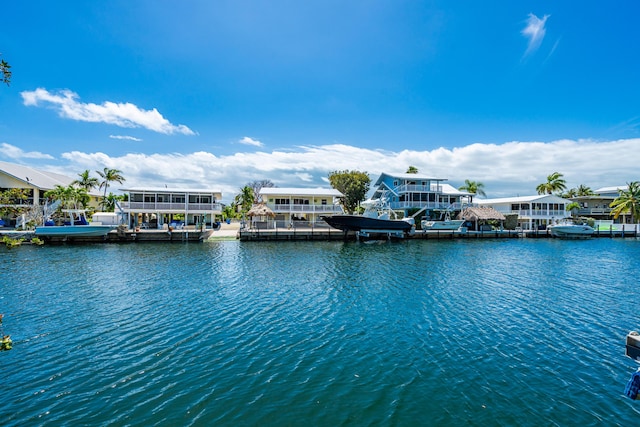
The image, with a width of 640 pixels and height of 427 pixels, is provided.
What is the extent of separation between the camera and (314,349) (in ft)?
32.2

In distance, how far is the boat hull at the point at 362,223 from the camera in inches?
1590

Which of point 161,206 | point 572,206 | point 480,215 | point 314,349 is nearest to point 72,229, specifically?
point 161,206

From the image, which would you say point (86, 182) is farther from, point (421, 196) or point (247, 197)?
point (421, 196)

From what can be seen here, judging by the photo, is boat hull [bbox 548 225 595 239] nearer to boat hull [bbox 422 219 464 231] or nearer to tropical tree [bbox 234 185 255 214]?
boat hull [bbox 422 219 464 231]

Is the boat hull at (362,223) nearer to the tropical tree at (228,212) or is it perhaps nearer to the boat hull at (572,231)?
the boat hull at (572,231)

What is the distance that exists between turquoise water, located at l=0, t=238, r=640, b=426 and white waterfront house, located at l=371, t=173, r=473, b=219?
2944cm

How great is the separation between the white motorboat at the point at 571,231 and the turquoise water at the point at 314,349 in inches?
1175

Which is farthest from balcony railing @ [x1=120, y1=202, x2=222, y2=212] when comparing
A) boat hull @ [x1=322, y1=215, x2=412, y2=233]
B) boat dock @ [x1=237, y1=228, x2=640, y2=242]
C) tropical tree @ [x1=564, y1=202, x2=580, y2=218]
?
tropical tree @ [x1=564, y1=202, x2=580, y2=218]

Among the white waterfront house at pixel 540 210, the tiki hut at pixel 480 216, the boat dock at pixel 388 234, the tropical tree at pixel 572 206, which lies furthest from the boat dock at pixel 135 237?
the tropical tree at pixel 572 206

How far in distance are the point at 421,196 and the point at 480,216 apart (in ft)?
28.3

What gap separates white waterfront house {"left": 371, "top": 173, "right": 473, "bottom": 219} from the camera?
4947cm

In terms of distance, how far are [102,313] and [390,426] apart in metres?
11.6

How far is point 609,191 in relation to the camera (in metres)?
70.8

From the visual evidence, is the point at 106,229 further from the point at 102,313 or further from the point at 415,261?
the point at 415,261
